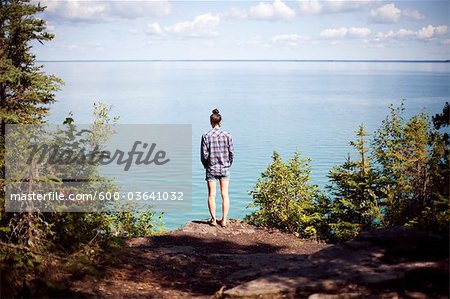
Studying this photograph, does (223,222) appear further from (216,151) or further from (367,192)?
(367,192)

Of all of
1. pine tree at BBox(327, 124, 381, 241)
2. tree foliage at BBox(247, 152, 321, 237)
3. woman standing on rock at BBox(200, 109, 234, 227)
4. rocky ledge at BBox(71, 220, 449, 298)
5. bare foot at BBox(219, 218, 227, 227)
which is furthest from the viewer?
tree foliage at BBox(247, 152, 321, 237)

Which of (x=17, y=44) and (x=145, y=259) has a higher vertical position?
(x=17, y=44)

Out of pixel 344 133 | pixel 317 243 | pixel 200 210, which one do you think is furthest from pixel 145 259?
pixel 344 133

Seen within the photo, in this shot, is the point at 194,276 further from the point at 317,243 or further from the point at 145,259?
the point at 317,243

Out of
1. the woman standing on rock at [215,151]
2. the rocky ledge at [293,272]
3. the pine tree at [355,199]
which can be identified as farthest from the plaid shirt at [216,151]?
the pine tree at [355,199]

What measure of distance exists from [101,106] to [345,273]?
34.5ft

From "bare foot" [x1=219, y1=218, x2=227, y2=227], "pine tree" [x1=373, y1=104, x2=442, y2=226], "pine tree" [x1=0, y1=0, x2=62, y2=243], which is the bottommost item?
"bare foot" [x1=219, y1=218, x2=227, y2=227]

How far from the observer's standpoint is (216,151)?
11094 mm

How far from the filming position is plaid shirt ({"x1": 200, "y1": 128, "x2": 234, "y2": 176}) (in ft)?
36.3

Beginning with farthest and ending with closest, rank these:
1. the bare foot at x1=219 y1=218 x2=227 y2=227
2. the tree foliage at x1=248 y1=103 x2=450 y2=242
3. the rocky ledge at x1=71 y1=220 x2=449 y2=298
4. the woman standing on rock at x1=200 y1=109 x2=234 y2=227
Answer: the bare foot at x1=219 y1=218 x2=227 y2=227, the woman standing on rock at x1=200 y1=109 x2=234 y2=227, the tree foliage at x1=248 y1=103 x2=450 y2=242, the rocky ledge at x1=71 y1=220 x2=449 y2=298

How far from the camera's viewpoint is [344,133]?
195 ft

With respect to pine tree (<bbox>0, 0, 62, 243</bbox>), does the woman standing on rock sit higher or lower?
lower

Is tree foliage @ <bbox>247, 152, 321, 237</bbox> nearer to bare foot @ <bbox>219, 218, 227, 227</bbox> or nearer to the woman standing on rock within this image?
bare foot @ <bbox>219, 218, 227, 227</bbox>

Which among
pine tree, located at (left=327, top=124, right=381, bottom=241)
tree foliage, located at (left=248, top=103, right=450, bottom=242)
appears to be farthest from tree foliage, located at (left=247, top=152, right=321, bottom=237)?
pine tree, located at (left=327, top=124, right=381, bottom=241)
